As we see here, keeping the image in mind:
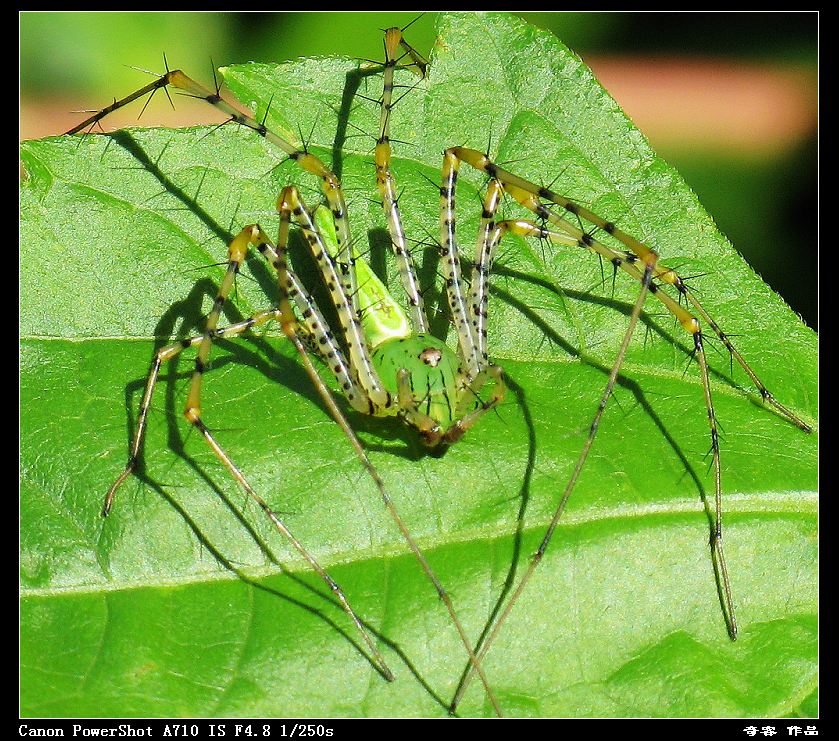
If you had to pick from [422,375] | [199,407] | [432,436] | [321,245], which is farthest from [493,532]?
[321,245]

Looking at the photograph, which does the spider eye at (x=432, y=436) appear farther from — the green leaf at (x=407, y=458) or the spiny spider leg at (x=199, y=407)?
the spiny spider leg at (x=199, y=407)

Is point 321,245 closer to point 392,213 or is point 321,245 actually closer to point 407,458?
point 392,213

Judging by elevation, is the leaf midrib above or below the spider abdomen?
Answer: below

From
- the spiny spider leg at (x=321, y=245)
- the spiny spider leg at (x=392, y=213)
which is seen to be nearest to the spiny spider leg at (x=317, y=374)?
the spiny spider leg at (x=321, y=245)

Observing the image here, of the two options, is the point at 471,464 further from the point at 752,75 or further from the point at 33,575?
the point at 752,75

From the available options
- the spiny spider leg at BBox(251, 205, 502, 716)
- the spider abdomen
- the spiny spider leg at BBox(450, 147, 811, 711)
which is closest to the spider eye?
the spider abdomen

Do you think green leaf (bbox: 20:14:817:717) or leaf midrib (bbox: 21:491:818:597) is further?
leaf midrib (bbox: 21:491:818:597)

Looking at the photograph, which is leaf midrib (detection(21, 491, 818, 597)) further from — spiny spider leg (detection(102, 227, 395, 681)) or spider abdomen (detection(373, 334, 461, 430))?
spider abdomen (detection(373, 334, 461, 430))
